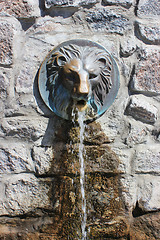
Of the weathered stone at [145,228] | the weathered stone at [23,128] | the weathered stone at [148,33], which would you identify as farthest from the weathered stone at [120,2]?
the weathered stone at [145,228]

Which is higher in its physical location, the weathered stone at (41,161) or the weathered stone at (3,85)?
the weathered stone at (3,85)

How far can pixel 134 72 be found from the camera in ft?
4.70

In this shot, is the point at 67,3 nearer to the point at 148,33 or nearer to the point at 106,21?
the point at 106,21

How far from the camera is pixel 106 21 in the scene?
142cm

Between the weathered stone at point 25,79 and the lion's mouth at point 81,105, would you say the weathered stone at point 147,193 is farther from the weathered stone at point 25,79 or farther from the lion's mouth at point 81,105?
the weathered stone at point 25,79

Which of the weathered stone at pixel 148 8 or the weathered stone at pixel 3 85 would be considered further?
the weathered stone at pixel 148 8

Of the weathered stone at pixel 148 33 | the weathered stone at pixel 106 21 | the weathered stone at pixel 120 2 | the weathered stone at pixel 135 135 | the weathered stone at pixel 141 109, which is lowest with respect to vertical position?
the weathered stone at pixel 135 135

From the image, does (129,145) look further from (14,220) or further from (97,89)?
(14,220)

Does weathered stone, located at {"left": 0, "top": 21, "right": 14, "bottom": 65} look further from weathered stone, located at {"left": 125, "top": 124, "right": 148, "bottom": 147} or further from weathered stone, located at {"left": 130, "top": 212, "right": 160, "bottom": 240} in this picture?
weathered stone, located at {"left": 130, "top": 212, "right": 160, "bottom": 240}

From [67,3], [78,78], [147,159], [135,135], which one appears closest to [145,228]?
[147,159]

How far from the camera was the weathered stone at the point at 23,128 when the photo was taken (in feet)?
4.43

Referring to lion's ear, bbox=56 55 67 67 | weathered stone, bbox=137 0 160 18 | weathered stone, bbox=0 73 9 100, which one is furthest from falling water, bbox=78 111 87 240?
weathered stone, bbox=137 0 160 18

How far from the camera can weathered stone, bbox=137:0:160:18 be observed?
1452mm

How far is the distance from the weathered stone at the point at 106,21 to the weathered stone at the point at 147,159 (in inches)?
25.3
